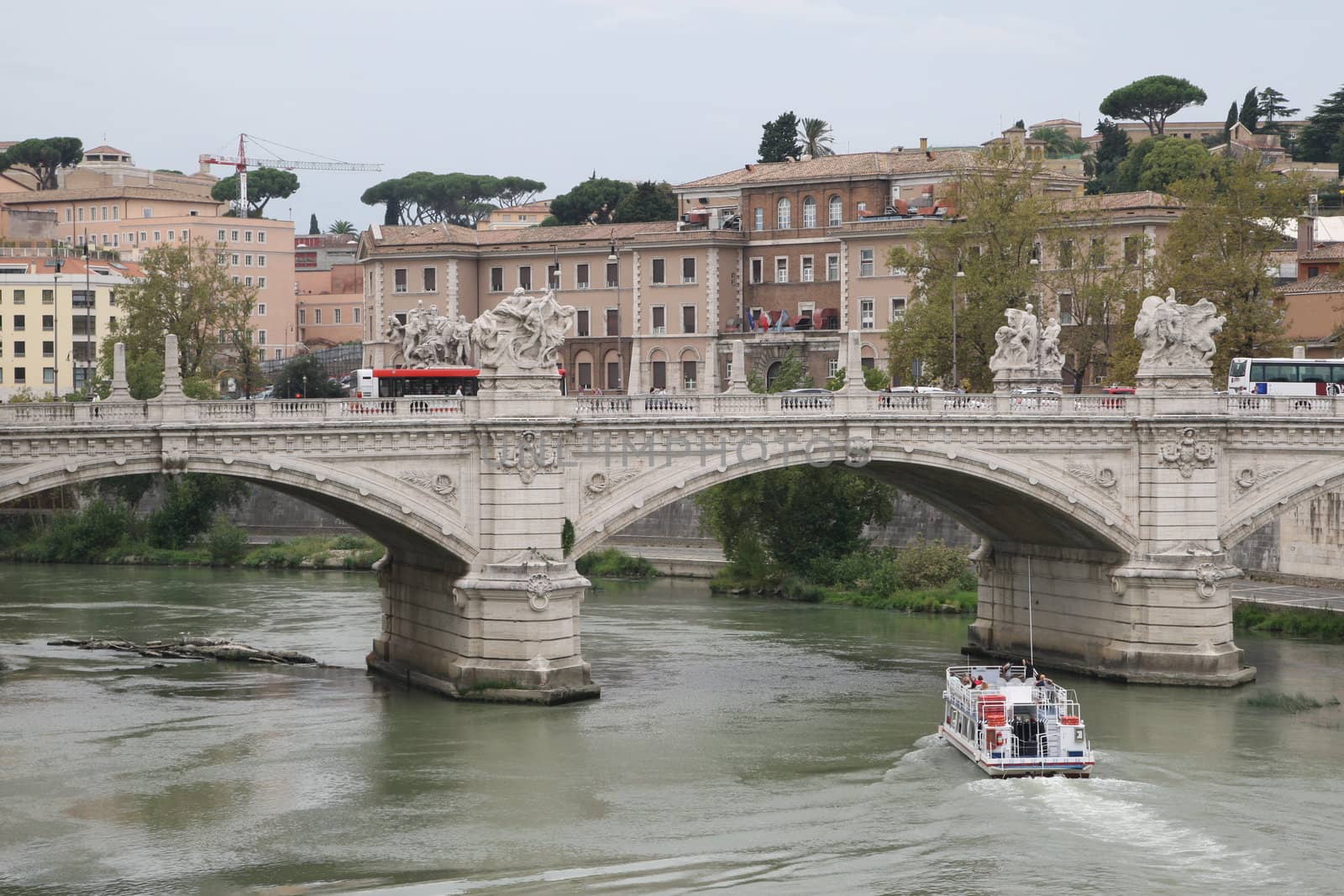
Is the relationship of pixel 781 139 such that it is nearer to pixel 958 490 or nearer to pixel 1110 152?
pixel 1110 152

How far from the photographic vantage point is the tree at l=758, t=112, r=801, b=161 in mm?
80125

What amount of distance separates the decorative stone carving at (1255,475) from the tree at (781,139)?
45680 millimetres

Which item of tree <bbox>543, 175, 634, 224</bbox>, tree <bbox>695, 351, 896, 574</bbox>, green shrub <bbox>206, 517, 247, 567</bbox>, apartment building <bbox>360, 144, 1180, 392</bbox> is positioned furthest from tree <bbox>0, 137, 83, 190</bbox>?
tree <bbox>695, 351, 896, 574</bbox>

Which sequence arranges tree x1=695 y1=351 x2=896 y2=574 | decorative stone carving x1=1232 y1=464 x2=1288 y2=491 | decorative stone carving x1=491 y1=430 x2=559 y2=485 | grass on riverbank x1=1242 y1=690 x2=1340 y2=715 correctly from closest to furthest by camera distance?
decorative stone carving x1=491 y1=430 x2=559 y2=485 < grass on riverbank x1=1242 y1=690 x2=1340 y2=715 < decorative stone carving x1=1232 y1=464 x2=1288 y2=491 < tree x1=695 y1=351 x2=896 y2=574

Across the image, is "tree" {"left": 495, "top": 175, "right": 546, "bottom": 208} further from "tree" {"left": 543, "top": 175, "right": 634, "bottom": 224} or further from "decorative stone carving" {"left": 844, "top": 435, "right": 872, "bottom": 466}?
"decorative stone carving" {"left": 844, "top": 435, "right": 872, "bottom": 466}

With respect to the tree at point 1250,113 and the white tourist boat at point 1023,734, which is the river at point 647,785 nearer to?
the white tourist boat at point 1023,734

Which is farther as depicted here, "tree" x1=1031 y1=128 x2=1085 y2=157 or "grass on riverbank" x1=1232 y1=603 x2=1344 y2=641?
"tree" x1=1031 y1=128 x2=1085 y2=157

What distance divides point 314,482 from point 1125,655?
1457cm

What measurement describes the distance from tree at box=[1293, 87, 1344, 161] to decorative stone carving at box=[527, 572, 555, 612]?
68.6 m

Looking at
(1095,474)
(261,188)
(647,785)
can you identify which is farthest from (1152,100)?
(647,785)

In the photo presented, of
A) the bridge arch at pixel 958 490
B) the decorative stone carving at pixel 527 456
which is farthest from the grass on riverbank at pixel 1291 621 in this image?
the decorative stone carving at pixel 527 456

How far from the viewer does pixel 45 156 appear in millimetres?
108562

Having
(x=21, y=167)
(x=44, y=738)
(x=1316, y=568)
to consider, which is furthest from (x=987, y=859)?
(x=21, y=167)

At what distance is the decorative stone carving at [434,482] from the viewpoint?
31.6 meters
